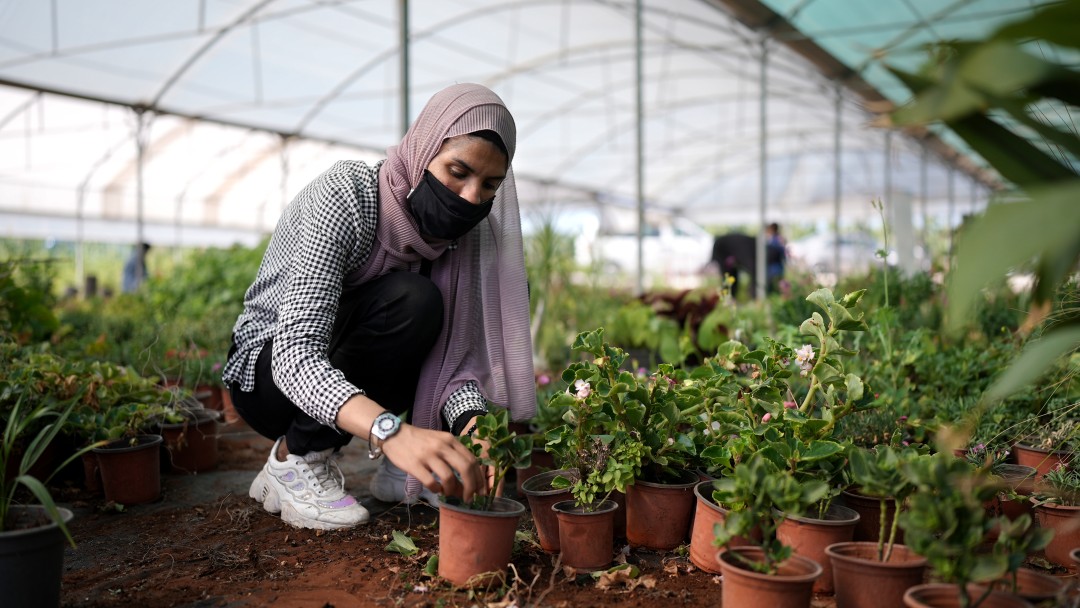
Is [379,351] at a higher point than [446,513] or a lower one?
higher

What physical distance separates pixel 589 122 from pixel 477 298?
11.9 meters

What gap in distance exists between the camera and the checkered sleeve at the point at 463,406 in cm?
182

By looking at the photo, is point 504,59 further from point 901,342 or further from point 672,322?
point 901,342

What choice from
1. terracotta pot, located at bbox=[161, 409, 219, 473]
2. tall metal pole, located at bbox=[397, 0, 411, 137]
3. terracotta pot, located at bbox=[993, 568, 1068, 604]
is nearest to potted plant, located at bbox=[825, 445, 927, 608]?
terracotta pot, located at bbox=[993, 568, 1068, 604]

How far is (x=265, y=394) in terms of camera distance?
74.9 inches

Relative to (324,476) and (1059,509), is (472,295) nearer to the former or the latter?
(324,476)

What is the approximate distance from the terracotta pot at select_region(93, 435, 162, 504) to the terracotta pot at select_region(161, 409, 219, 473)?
0.28 metres

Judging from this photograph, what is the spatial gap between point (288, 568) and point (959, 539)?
4.11ft

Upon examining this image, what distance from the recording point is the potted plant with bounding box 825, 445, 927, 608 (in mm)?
1204

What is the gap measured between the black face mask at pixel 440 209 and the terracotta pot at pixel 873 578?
1022 millimetres

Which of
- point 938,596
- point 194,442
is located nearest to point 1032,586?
point 938,596

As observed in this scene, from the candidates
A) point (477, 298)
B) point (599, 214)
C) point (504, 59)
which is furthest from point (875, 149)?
point (477, 298)

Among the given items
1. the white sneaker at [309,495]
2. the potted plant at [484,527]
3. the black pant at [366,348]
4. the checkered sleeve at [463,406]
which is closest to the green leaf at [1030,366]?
the potted plant at [484,527]

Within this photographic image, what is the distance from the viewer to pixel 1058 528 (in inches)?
59.6
